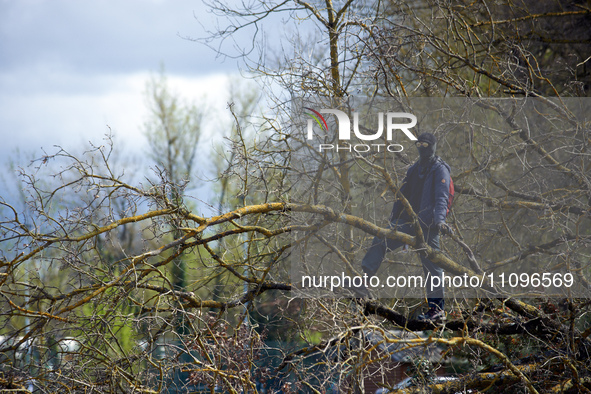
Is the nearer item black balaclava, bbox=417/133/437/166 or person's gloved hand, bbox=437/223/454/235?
person's gloved hand, bbox=437/223/454/235

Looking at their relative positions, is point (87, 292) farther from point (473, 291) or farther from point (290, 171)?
point (473, 291)

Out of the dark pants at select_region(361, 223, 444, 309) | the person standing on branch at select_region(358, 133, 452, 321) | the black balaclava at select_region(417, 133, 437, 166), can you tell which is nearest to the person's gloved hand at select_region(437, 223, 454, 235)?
the person standing on branch at select_region(358, 133, 452, 321)

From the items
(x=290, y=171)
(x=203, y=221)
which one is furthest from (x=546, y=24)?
(x=203, y=221)

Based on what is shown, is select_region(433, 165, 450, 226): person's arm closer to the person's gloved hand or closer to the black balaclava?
the person's gloved hand

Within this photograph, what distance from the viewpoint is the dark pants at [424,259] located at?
6363 mm

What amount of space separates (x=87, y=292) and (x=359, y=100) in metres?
3.85

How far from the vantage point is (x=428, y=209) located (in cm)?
629

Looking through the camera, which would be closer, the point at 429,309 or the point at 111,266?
the point at 111,266

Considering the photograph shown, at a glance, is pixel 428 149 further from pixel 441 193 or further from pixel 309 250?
pixel 309 250

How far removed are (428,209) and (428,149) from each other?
675 mm

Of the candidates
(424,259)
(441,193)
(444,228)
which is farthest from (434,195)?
(424,259)

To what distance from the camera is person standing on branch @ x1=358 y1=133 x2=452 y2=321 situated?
6.17 metres

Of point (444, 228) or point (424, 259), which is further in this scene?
point (424, 259)

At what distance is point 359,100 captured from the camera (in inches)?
283
